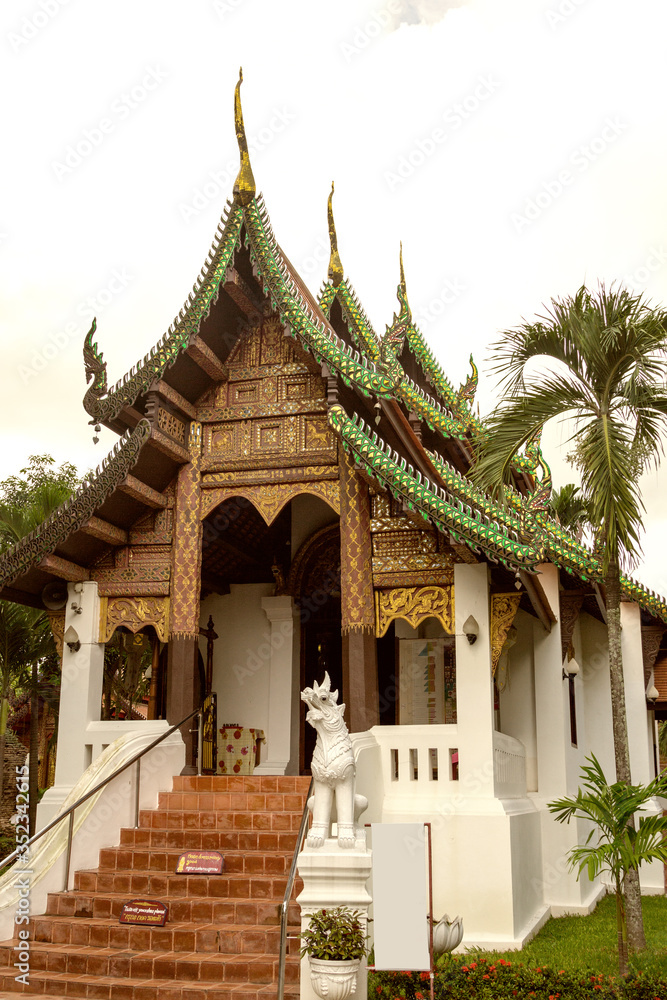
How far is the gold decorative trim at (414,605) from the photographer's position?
9344 millimetres

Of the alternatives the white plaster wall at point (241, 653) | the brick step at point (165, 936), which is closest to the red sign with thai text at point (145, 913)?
the brick step at point (165, 936)

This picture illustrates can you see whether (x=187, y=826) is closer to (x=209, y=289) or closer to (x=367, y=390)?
(x=367, y=390)

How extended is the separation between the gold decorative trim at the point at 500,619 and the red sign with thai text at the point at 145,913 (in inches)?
146

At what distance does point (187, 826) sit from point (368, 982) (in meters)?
2.58

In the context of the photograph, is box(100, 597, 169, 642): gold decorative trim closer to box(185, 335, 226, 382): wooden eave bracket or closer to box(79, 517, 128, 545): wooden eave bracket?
box(79, 517, 128, 545): wooden eave bracket

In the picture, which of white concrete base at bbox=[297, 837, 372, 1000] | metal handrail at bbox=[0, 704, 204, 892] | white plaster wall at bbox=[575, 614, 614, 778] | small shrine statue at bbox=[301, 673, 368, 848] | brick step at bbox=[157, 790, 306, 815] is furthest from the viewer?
white plaster wall at bbox=[575, 614, 614, 778]

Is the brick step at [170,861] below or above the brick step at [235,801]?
below

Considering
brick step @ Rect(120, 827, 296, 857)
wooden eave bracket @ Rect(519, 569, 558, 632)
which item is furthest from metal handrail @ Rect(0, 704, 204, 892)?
wooden eave bracket @ Rect(519, 569, 558, 632)

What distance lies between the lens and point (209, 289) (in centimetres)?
978

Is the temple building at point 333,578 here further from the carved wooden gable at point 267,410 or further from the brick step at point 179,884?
the brick step at point 179,884

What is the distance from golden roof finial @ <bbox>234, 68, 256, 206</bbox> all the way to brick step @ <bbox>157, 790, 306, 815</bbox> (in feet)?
19.0

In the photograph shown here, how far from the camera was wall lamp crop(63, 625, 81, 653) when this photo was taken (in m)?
10.2

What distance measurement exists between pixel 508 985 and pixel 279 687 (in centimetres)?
607

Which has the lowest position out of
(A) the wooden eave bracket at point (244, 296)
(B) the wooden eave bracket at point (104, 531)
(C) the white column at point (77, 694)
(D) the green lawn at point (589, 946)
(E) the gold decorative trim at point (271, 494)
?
(D) the green lawn at point (589, 946)
